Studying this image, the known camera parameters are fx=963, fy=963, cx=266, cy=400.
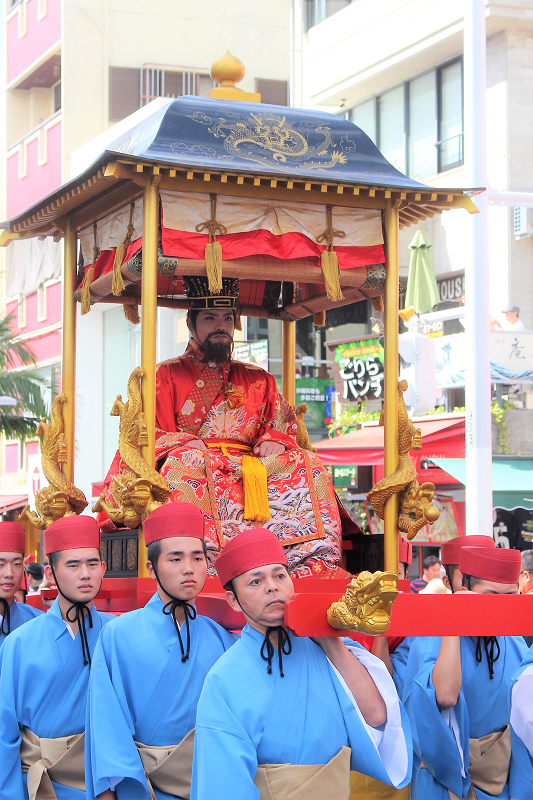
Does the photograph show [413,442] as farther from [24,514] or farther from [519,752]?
[24,514]

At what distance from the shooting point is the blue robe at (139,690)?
A: 318 cm

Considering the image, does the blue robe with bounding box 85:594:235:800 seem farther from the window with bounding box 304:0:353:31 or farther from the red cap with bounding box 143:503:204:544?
the window with bounding box 304:0:353:31

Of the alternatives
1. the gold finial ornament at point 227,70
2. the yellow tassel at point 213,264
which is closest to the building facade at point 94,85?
the gold finial ornament at point 227,70

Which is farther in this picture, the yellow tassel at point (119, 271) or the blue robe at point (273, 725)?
the yellow tassel at point (119, 271)

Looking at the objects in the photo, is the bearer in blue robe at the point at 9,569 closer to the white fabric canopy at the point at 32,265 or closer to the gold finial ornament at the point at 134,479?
the gold finial ornament at the point at 134,479

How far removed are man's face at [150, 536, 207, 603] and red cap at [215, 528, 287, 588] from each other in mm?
579

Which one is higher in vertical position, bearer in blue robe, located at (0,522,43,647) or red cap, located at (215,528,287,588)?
red cap, located at (215,528,287,588)

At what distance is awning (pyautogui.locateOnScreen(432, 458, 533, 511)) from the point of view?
10.5m

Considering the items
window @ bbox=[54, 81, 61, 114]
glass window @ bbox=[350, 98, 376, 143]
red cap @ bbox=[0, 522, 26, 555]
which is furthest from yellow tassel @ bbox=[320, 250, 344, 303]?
window @ bbox=[54, 81, 61, 114]

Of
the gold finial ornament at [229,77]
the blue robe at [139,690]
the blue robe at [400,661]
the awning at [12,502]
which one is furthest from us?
the awning at [12,502]

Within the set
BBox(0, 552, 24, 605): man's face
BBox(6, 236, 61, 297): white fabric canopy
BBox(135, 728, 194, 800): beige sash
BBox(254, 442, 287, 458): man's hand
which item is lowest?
BBox(135, 728, 194, 800): beige sash

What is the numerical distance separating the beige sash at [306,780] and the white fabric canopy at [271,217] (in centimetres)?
298

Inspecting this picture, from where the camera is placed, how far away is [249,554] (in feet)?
9.12

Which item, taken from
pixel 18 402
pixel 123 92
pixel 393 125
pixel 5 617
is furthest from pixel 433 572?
pixel 123 92
